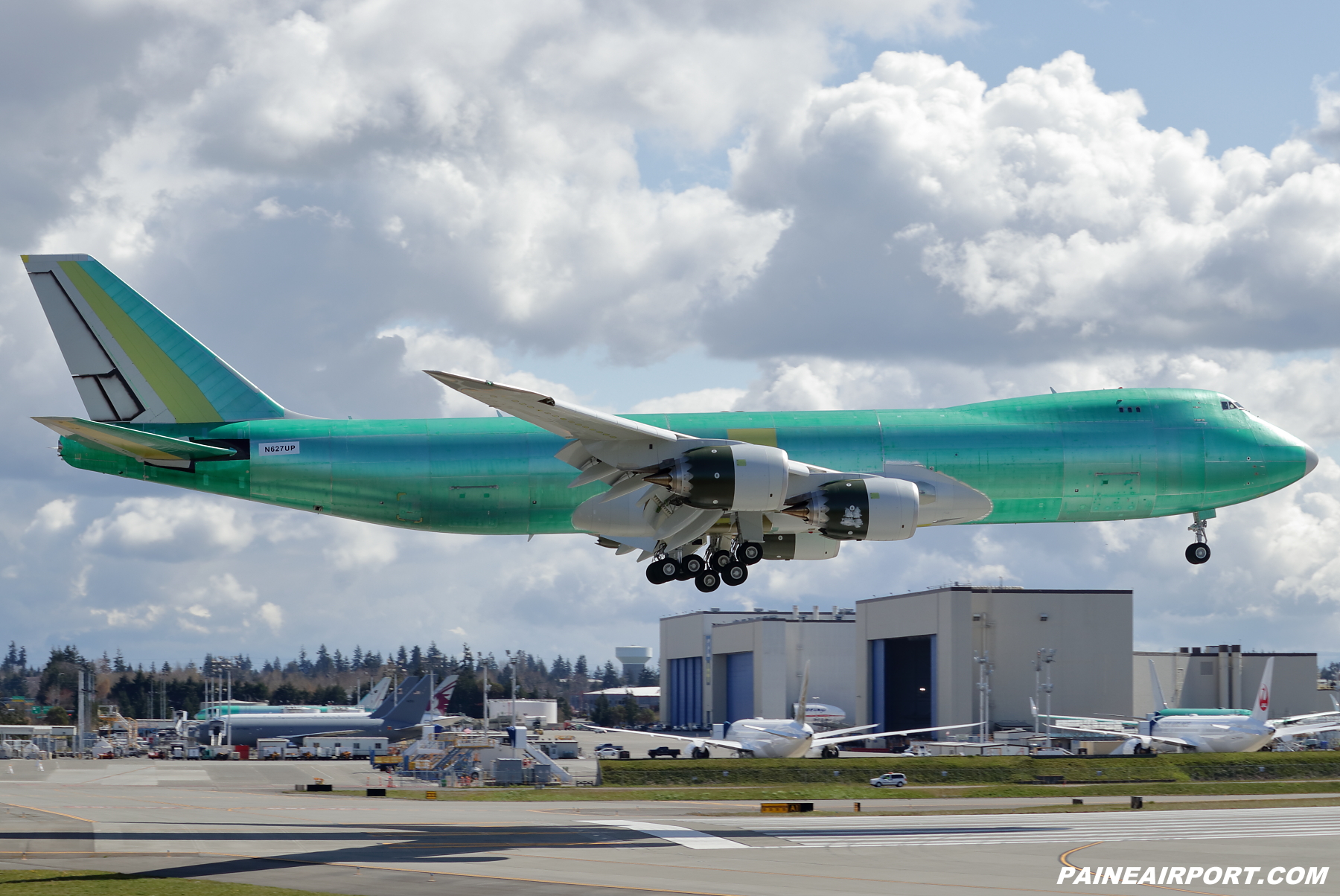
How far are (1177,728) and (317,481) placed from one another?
2755 inches

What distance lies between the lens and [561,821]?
139 ft

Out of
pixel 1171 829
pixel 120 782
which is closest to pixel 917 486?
pixel 1171 829

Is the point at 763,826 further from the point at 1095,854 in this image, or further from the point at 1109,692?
the point at 1109,692

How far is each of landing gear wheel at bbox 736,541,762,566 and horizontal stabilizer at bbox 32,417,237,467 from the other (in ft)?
51.1

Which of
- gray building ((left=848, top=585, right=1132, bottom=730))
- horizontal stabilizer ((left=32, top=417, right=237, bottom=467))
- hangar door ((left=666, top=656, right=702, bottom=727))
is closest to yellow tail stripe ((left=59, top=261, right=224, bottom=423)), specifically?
horizontal stabilizer ((left=32, top=417, right=237, bottom=467))

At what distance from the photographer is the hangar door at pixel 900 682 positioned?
118m

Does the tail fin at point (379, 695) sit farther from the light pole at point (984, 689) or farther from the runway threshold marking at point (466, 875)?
the runway threshold marking at point (466, 875)

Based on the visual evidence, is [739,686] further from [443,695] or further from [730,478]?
[730,478]

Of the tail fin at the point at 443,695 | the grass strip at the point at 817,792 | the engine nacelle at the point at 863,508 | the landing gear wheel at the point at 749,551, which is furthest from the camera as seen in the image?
the tail fin at the point at 443,695

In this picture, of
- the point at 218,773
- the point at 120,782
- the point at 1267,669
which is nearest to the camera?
the point at 120,782

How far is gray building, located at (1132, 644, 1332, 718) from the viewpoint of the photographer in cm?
12256

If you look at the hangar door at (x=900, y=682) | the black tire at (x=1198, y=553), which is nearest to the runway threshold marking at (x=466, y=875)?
the black tire at (x=1198, y=553)

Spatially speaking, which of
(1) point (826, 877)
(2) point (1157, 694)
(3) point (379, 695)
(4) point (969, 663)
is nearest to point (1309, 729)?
(2) point (1157, 694)

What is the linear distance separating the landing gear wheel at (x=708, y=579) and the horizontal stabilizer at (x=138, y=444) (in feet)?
48.0
